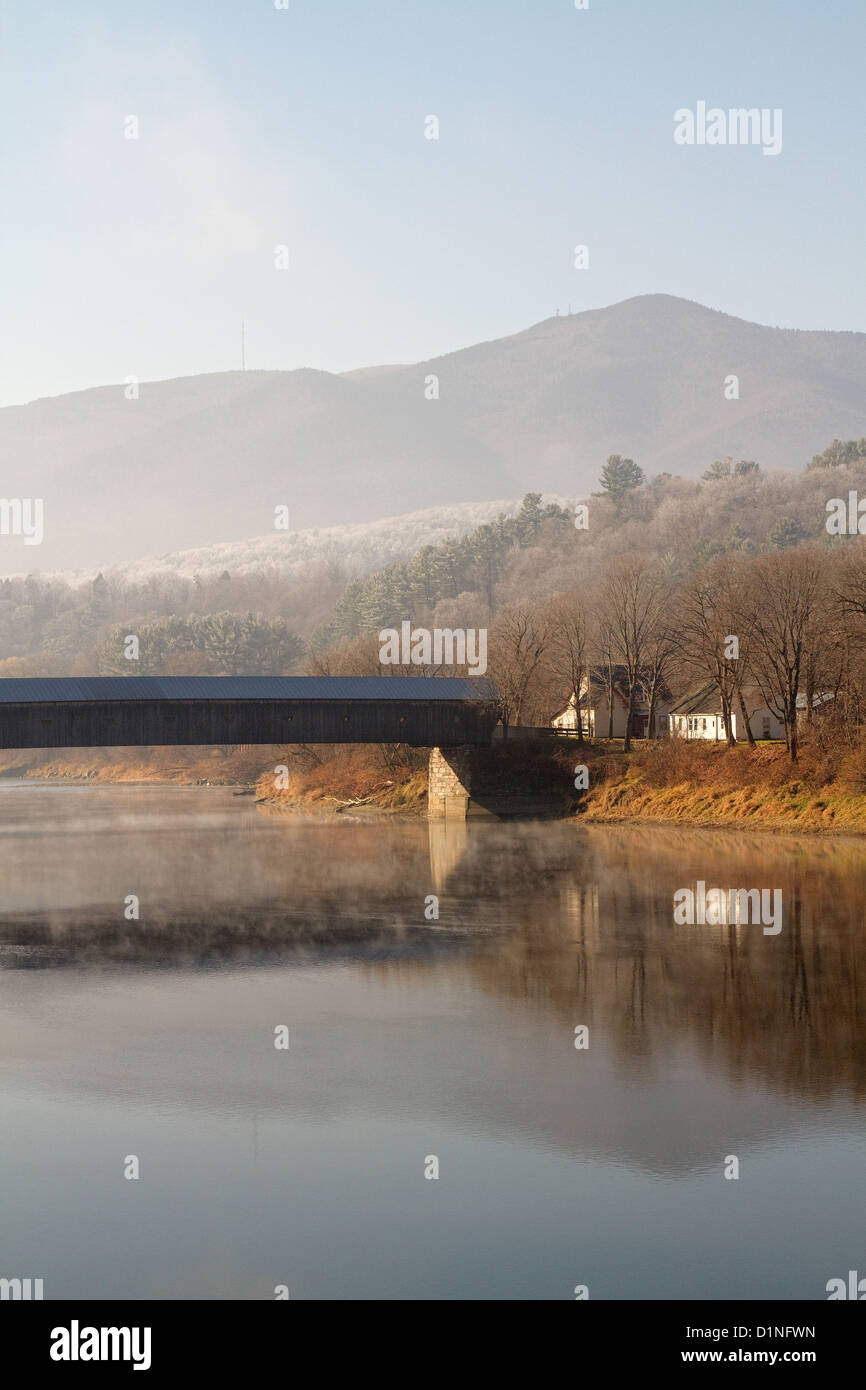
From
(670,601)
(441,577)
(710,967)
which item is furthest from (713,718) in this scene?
(441,577)

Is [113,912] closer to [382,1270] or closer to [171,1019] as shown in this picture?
[171,1019]

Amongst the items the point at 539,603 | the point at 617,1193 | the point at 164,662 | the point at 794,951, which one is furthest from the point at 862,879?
the point at 164,662

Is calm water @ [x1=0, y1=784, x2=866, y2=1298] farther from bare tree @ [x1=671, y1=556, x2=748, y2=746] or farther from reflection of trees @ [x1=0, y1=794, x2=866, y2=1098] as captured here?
bare tree @ [x1=671, y1=556, x2=748, y2=746]

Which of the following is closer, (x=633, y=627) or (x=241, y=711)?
(x=241, y=711)

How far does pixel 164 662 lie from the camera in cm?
15100

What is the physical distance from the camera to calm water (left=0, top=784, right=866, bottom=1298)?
1328 cm

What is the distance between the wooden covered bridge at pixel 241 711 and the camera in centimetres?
6194

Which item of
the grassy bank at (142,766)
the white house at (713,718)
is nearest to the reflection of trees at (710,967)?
the white house at (713,718)

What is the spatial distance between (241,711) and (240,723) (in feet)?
2.00

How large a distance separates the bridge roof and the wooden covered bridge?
0.16ft

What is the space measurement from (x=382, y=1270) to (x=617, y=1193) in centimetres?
317

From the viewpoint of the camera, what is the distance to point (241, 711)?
2586 inches

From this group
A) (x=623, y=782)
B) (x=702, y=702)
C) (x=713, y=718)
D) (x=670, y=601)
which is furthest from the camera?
(x=670, y=601)

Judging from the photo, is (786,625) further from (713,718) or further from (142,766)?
(142,766)
